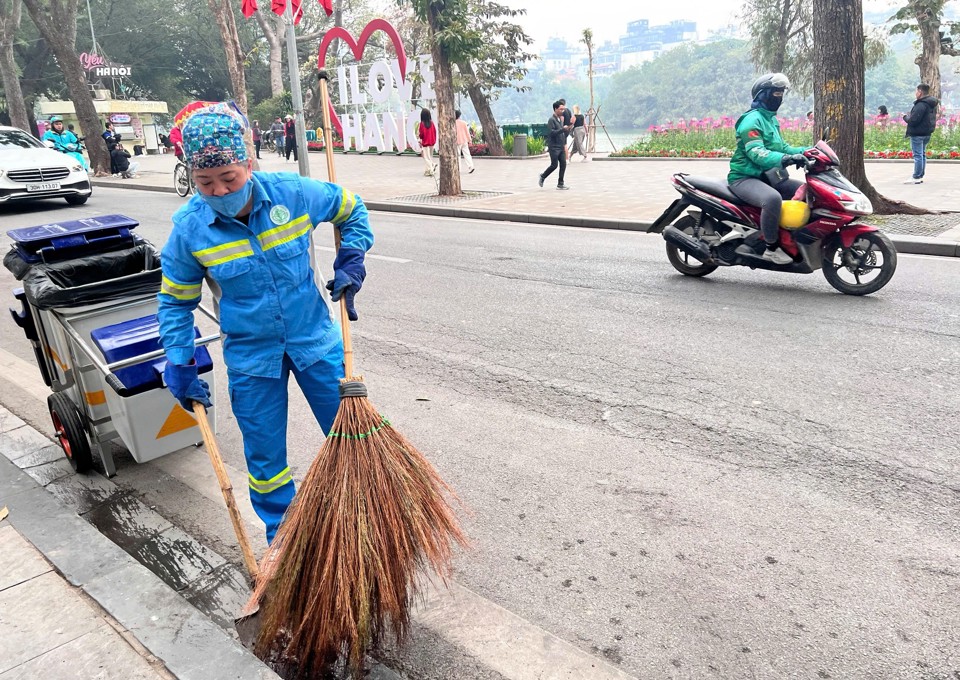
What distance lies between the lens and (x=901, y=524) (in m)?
3.13

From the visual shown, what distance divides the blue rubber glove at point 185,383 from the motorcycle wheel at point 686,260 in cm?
577

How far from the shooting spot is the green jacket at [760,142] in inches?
261

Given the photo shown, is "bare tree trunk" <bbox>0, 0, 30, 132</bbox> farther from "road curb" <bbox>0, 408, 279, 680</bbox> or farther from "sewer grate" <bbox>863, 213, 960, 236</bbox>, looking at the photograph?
"road curb" <bbox>0, 408, 279, 680</bbox>

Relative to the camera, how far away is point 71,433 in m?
3.79

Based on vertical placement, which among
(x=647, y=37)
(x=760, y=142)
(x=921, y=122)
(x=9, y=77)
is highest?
(x=647, y=37)

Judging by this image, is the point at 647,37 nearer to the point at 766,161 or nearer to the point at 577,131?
the point at 577,131

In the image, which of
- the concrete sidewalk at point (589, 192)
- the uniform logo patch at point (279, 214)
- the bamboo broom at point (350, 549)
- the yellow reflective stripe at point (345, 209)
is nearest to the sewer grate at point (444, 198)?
the concrete sidewalk at point (589, 192)

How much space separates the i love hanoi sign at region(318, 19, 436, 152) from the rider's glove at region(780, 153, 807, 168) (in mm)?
19321

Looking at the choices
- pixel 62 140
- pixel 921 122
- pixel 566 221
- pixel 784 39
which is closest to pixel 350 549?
pixel 566 221

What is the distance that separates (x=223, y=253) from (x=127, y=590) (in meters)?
1.29

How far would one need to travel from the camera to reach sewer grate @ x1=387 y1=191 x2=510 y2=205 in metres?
14.6

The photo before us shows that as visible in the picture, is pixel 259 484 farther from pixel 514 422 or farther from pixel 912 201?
pixel 912 201

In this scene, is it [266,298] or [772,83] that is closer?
[266,298]

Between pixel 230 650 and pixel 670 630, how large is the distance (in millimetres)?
1458
